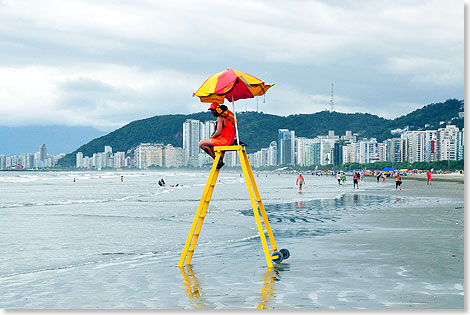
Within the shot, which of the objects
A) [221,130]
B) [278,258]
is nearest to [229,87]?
[221,130]

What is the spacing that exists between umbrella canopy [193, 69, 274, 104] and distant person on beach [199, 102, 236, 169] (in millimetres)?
165

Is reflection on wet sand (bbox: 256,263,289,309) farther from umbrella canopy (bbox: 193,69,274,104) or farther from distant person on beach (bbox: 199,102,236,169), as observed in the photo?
umbrella canopy (bbox: 193,69,274,104)

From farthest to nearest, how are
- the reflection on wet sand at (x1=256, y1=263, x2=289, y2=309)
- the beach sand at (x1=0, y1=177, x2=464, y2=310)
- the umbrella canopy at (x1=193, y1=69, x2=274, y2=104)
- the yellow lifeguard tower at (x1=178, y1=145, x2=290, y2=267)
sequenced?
the yellow lifeguard tower at (x1=178, y1=145, x2=290, y2=267)
the umbrella canopy at (x1=193, y1=69, x2=274, y2=104)
the beach sand at (x1=0, y1=177, x2=464, y2=310)
the reflection on wet sand at (x1=256, y1=263, x2=289, y2=309)

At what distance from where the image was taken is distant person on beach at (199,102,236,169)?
9398 millimetres

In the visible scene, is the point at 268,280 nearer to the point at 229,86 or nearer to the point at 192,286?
the point at 192,286

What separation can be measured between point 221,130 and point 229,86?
0.84m

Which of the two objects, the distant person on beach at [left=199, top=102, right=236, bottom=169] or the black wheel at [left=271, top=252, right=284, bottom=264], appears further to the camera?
the black wheel at [left=271, top=252, right=284, bottom=264]

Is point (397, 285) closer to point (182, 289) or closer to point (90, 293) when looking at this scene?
point (182, 289)

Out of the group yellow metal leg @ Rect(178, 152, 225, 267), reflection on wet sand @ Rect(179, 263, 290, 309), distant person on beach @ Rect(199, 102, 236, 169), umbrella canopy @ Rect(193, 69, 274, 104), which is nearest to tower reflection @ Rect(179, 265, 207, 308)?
reflection on wet sand @ Rect(179, 263, 290, 309)

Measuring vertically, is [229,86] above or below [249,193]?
above

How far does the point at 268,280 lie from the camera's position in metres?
8.54

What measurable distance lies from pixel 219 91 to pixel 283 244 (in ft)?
17.5

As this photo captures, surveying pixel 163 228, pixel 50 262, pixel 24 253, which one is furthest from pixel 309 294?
pixel 163 228

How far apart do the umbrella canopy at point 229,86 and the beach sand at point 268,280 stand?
10.2ft
